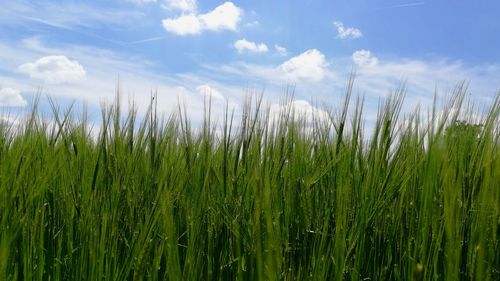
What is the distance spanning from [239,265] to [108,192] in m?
0.45

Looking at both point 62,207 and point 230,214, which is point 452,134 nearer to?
point 230,214

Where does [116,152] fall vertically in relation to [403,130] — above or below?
below

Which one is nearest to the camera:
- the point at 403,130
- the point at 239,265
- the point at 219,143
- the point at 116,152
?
the point at 239,265

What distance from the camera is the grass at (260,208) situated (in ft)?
4.38

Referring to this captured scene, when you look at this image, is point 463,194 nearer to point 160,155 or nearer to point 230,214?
point 230,214

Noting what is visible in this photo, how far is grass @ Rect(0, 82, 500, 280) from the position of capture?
52.6 inches

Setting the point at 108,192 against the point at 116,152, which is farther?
the point at 116,152

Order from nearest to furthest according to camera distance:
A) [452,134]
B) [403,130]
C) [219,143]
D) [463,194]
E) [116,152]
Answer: [463,194] → [452,134] → [116,152] → [403,130] → [219,143]

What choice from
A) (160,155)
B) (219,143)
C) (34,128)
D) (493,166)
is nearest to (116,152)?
(160,155)

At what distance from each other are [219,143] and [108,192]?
685 mm

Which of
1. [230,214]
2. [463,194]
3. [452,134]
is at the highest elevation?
[452,134]

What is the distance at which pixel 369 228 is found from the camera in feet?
5.02

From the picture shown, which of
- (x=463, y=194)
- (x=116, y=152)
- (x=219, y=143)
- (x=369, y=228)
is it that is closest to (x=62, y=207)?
(x=116, y=152)

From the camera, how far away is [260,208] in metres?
1.28
